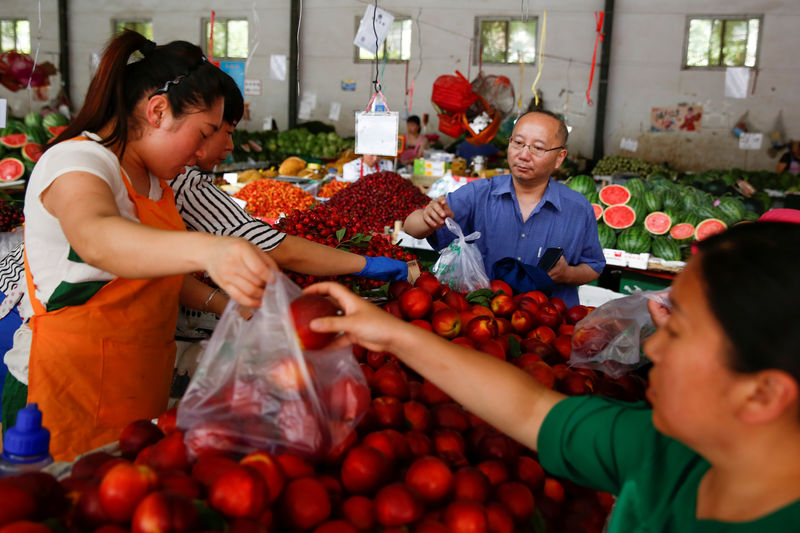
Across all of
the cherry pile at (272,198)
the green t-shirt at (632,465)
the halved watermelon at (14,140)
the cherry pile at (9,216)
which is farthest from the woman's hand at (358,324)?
the halved watermelon at (14,140)

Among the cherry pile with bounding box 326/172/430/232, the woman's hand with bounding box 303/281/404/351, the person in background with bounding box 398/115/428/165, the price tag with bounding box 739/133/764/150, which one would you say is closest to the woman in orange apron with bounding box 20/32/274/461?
the woman's hand with bounding box 303/281/404/351

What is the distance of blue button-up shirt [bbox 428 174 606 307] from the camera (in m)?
3.36

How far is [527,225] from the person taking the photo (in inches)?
133

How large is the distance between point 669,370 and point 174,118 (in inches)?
54.8

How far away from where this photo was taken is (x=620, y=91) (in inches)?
462

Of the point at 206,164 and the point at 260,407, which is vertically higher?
the point at 206,164

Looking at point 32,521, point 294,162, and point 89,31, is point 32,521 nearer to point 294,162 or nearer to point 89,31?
point 294,162

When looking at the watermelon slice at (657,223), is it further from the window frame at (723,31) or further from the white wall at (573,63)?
the window frame at (723,31)

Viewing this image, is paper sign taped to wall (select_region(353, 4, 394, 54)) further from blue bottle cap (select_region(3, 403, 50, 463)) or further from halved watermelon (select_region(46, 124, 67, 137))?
halved watermelon (select_region(46, 124, 67, 137))

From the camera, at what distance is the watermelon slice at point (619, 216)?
5.60 meters

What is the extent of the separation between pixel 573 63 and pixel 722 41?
8.42 ft

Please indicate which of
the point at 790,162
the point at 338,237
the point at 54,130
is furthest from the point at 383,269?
the point at 790,162

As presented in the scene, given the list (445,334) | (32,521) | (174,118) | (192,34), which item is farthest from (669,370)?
(192,34)

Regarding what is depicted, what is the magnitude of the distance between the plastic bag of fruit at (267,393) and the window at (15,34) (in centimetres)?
1633
